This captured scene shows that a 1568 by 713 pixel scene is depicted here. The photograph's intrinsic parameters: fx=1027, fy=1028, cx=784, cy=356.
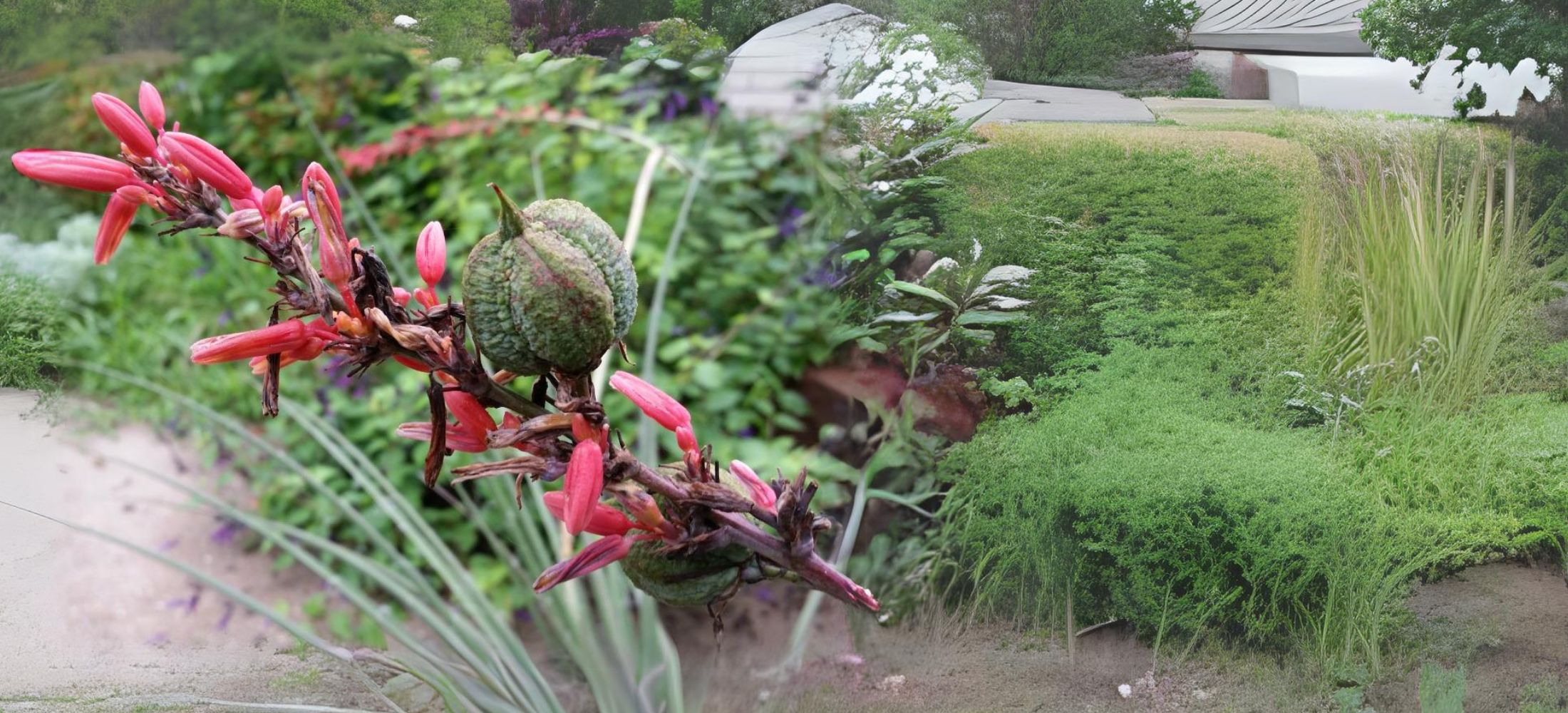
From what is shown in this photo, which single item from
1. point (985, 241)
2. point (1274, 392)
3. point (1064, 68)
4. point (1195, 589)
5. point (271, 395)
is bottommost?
point (1195, 589)

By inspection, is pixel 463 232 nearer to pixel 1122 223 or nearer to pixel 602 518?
pixel 1122 223

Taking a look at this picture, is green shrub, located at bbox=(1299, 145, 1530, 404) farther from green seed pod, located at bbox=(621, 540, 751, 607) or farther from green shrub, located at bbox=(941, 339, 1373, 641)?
green seed pod, located at bbox=(621, 540, 751, 607)

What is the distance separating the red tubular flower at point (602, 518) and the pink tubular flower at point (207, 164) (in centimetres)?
13

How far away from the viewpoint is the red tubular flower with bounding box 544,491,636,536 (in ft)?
1.04

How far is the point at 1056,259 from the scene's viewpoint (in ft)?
4.85

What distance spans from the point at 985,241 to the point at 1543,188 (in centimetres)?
78

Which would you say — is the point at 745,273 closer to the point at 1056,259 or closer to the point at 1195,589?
the point at 1056,259

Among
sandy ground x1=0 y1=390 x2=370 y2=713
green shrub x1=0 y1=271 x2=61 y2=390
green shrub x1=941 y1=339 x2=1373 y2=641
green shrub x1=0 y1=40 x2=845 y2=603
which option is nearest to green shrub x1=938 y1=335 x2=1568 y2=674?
green shrub x1=941 y1=339 x2=1373 y2=641

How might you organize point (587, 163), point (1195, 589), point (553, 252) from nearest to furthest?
point (553, 252), point (1195, 589), point (587, 163)

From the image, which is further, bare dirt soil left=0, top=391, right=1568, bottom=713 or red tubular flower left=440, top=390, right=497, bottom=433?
bare dirt soil left=0, top=391, right=1568, bottom=713

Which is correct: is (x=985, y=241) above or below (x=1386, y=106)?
below

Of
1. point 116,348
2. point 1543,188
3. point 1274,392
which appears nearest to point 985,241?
point 1274,392

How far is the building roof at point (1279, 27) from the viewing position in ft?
4.58

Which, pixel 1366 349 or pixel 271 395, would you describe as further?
pixel 1366 349
